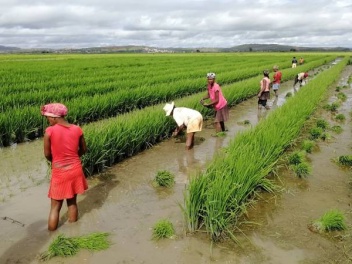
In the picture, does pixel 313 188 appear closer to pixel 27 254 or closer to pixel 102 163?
pixel 102 163

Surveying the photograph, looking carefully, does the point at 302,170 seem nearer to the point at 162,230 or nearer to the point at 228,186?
the point at 228,186

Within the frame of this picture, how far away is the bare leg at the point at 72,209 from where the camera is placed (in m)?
3.58

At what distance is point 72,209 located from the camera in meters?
3.61

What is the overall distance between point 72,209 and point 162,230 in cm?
99

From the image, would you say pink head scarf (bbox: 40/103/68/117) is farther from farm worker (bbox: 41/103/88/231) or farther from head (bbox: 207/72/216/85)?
head (bbox: 207/72/216/85)

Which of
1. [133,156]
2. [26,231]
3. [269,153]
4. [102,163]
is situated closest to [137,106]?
[133,156]

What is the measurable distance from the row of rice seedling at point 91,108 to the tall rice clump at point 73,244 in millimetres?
4003

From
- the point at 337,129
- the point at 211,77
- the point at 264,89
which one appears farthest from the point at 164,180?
the point at 264,89

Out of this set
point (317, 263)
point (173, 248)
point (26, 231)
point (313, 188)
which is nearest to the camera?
point (317, 263)

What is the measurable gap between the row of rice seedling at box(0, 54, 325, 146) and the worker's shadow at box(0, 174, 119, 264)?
2962 mm

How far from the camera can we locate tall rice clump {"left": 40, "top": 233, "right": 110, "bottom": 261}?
3.02 meters

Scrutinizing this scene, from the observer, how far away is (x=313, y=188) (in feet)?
15.4

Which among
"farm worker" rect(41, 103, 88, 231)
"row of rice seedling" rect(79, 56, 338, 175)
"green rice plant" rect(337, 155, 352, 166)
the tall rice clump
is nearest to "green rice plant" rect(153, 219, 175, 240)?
the tall rice clump

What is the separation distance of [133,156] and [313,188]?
2.95 m
